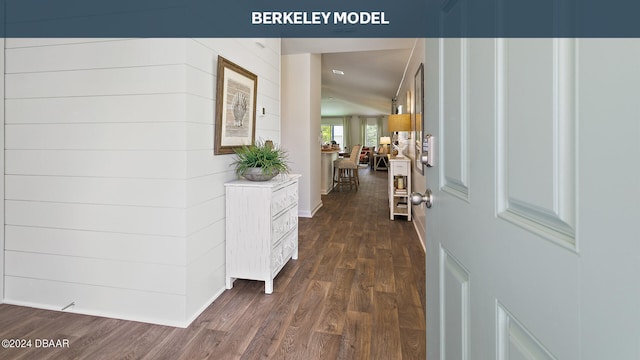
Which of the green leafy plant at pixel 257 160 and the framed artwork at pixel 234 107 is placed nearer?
the framed artwork at pixel 234 107

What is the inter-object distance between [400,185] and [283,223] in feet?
8.65

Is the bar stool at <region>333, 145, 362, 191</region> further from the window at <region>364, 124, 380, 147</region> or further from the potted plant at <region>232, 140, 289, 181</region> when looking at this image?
the window at <region>364, 124, 380, 147</region>

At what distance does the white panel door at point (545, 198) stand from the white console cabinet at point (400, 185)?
12.4 feet

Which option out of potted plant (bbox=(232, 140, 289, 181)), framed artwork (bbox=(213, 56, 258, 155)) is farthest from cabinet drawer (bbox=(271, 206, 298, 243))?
framed artwork (bbox=(213, 56, 258, 155))

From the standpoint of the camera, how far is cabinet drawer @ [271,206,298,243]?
2500 millimetres

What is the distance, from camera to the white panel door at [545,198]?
35 centimetres

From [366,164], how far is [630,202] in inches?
582

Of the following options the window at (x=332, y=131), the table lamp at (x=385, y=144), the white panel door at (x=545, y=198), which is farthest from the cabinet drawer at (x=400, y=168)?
the window at (x=332, y=131)

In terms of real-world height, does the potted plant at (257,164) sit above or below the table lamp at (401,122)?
below

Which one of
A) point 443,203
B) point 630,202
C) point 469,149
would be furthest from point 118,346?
point 630,202

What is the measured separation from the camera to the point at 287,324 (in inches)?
79.7

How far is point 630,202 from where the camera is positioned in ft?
1.11

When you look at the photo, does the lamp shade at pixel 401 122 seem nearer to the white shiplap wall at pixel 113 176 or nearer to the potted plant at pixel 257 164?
the potted plant at pixel 257 164

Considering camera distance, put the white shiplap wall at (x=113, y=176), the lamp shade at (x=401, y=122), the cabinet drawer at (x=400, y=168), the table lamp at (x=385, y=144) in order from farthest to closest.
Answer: the table lamp at (x=385, y=144), the lamp shade at (x=401, y=122), the cabinet drawer at (x=400, y=168), the white shiplap wall at (x=113, y=176)
